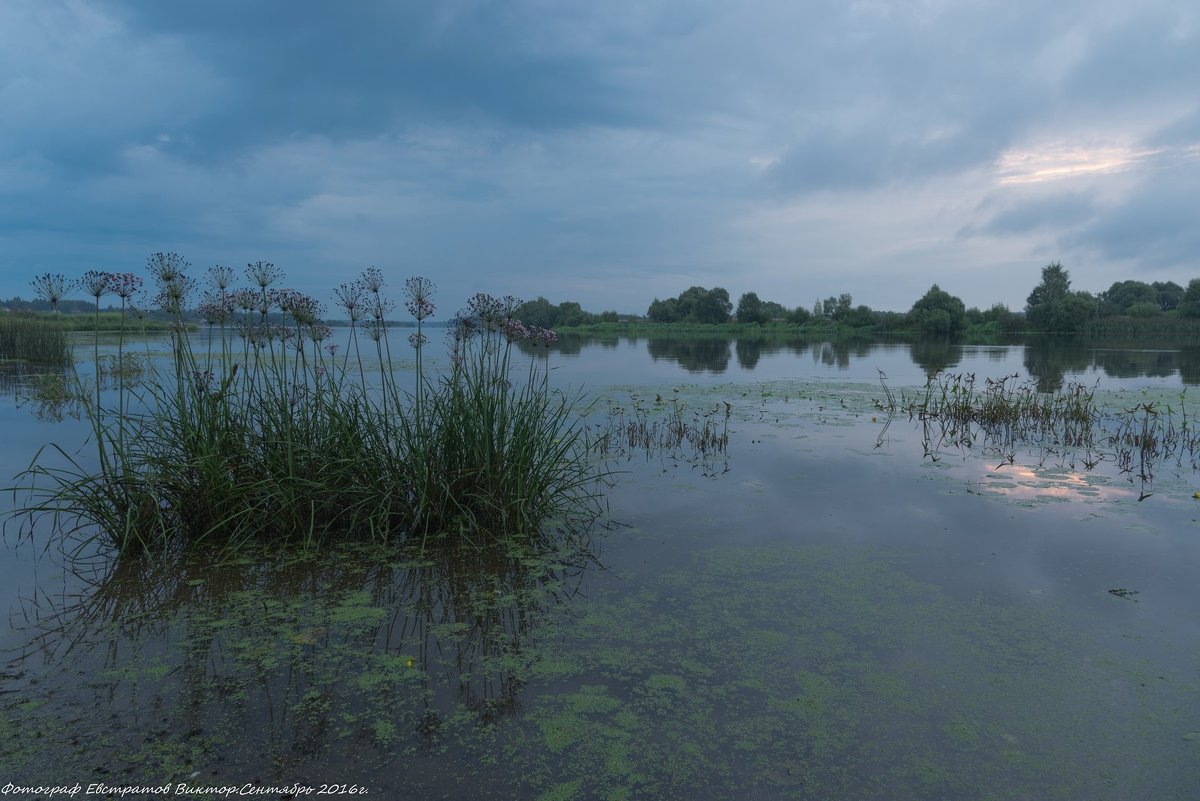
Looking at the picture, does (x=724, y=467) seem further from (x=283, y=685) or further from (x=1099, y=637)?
(x=283, y=685)

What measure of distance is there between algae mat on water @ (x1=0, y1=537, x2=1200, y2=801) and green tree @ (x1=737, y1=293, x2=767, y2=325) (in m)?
74.8

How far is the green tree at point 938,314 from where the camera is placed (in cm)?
5766

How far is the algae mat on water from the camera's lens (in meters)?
2.33

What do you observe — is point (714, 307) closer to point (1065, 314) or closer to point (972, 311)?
point (972, 311)

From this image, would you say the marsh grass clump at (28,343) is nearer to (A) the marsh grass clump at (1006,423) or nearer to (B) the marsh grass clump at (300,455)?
(B) the marsh grass clump at (300,455)

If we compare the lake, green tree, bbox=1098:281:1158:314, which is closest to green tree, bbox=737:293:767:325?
green tree, bbox=1098:281:1158:314

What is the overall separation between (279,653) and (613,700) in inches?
60.9

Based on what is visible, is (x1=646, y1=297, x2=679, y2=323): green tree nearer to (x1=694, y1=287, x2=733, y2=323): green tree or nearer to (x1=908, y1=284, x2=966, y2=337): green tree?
(x1=694, y1=287, x2=733, y2=323): green tree

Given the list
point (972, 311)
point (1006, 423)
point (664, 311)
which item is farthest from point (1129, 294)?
point (1006, 423)

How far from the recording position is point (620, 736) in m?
2.57

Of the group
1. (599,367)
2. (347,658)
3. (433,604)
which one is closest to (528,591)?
(433,604)

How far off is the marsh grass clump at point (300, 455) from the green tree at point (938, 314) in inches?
2386

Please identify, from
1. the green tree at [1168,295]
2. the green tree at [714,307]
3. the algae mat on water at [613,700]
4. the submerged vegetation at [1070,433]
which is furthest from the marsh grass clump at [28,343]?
the green tree at [1168,295]

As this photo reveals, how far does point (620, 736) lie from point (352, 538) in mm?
2737
